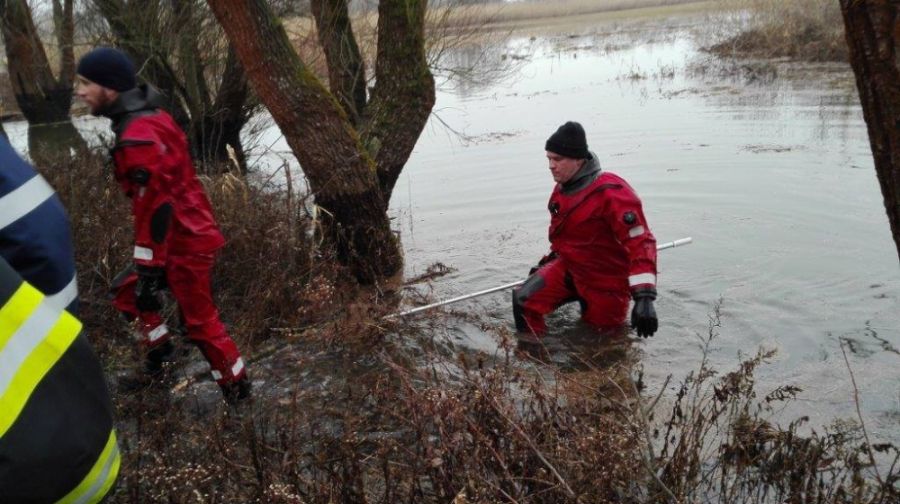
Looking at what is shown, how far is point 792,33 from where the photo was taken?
2214 centimetres

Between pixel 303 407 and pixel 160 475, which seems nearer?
pixel 160 475

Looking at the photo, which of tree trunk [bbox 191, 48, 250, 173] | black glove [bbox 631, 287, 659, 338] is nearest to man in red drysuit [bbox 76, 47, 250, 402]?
black glove [bbox 631, 287, 659, 338]

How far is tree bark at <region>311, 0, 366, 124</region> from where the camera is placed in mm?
9250

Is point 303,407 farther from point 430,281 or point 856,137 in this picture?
point 856,137

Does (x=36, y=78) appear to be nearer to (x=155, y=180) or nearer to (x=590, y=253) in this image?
(x=155, y=180)

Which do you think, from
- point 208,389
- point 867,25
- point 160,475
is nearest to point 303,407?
point 208,389

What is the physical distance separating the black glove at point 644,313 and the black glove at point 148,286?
2.94 meters

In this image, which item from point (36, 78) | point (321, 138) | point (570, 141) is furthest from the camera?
point (36, 78)

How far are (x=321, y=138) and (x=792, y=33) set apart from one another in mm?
19085

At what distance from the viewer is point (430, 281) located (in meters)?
8.09

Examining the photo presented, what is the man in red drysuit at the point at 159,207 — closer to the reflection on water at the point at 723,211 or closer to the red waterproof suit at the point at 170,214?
the red waterproof suit at the point at 170,214

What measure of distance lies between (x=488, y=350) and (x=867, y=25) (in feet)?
13.3

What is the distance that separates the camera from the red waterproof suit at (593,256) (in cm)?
545

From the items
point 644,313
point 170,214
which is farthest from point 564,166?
point 170,214
